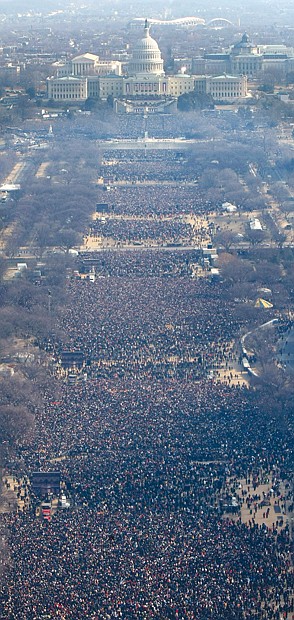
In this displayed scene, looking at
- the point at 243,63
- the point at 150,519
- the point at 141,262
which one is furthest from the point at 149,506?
the point at 243,63

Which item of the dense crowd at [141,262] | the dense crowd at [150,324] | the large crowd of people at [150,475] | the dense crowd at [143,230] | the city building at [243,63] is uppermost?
the large crowd of people at [150,475]

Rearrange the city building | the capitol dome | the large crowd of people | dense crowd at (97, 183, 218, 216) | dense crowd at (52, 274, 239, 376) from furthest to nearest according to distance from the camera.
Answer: the city building
the capitol dome
dense crowd at (97, 183, 218, 216)
dense crowd at (52, 274, 239, 376)
the large crowd of people

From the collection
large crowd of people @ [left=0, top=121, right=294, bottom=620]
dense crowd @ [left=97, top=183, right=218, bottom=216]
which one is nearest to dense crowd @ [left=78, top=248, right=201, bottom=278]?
large crowd of people @ [left=0, top=121, right=294, bottom=620]

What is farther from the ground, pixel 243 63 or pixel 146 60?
pixel 146 60

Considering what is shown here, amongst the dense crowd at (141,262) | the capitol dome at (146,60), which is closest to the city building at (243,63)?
the capitol dome at (146,60)

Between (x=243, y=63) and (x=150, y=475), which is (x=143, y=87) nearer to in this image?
(x=243, y=63)

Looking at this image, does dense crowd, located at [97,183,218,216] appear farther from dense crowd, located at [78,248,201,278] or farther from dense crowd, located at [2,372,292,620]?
dense crowd, located at [2,372,292,620]

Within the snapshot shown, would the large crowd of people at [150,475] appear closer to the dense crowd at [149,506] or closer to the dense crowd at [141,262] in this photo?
the dense crowd at [149,506]

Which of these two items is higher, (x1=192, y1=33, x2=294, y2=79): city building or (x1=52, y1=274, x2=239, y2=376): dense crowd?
(x1=52, y1=274, x2=239, y2=376): dense crowd

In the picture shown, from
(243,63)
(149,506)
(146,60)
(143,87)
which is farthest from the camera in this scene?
(243,63)
